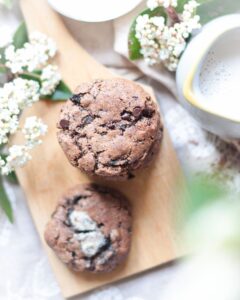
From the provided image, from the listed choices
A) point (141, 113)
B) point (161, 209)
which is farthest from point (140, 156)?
point (161, 209)

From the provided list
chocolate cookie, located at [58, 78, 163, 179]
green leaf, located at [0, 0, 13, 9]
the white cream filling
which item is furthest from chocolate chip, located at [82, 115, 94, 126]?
green leaf, located at [0, 0, 13, 9]

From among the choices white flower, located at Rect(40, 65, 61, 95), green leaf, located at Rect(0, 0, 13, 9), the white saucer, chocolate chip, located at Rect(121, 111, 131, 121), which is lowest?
chocolate chip, located at Rect(121, 111, 131, 121)

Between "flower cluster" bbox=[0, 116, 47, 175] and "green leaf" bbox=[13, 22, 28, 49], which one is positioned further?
"green leaf" bbox=[13, 22, 28, 49]

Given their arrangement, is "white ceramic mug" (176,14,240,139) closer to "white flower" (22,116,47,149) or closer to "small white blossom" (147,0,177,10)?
"small white blossom" (147,0,177,10)

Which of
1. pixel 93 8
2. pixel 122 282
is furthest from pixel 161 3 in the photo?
pixel 122 282

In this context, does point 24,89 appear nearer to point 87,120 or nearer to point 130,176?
point 87,120

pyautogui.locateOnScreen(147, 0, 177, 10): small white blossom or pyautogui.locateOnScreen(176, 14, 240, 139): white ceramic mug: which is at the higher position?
pyautogui.locateOnScreen(147, 0, 177, 10): small white blossom

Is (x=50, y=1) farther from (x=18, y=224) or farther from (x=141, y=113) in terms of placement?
(x=18, y=224)

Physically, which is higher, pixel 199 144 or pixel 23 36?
pixel 23 36
